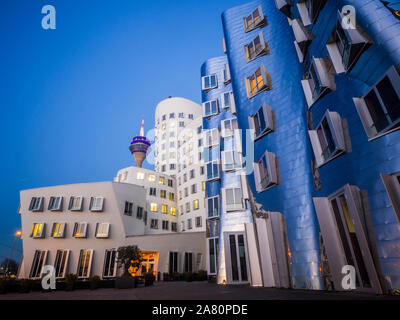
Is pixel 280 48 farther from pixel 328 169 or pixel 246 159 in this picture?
pixel 328 169

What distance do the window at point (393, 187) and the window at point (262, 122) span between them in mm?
6728

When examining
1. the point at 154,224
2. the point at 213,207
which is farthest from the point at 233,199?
the point at 154,224

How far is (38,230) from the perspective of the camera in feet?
99.3

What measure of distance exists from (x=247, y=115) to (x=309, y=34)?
5975mm

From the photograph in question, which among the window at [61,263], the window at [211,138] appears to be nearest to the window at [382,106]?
the window at [211,138]

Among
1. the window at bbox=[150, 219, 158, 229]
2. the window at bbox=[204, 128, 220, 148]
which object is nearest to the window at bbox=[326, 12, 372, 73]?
the window at bbox=[204, 128, 220, 148]

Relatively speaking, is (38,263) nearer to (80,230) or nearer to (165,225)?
(80,230)

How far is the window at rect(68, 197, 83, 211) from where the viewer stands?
30.7 metres

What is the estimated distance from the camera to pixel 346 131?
8.59 m

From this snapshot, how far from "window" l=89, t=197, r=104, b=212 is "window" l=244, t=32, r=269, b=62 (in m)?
25.6

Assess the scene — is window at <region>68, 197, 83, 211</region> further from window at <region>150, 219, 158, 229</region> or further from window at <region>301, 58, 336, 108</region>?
window at <region>301, 58, 336, 108</region>

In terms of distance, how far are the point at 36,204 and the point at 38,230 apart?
348 centimetres

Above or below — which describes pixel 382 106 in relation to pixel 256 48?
below
